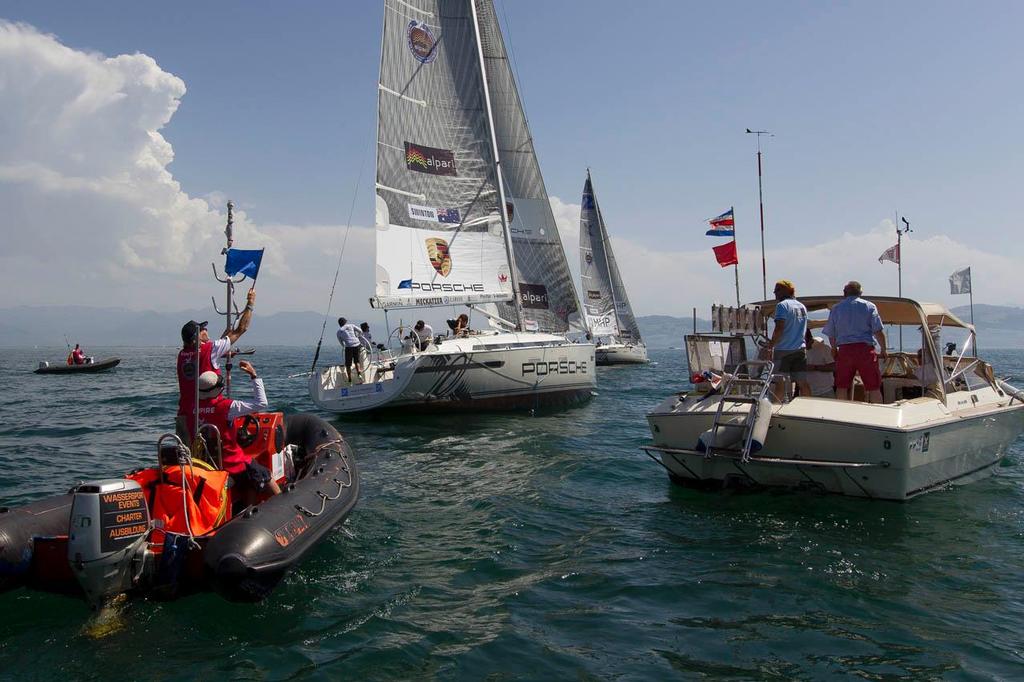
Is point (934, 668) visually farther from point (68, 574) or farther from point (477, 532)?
point (68, 574)

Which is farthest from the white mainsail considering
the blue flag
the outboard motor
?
the outboard motor

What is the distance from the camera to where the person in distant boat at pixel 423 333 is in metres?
17.4

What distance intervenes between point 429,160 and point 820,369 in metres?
11.9

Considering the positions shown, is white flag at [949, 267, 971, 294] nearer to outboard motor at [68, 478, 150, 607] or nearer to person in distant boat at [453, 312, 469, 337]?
person in distant boat at [453, 312, 469, 337]

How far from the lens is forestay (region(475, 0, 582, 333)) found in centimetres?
2195

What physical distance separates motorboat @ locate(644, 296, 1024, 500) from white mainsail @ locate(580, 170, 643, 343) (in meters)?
34.9

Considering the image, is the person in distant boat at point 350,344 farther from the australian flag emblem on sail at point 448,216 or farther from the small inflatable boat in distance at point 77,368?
the small inflatable boat in distance at point 77,368

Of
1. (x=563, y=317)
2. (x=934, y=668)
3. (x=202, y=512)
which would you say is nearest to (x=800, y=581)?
(x=934, y=668)

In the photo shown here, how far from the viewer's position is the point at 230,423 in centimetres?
701

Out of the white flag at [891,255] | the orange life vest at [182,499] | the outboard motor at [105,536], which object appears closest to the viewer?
the outboard motor at [105,536]

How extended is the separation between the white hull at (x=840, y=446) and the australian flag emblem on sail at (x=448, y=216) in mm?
10972

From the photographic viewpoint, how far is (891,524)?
7.59m

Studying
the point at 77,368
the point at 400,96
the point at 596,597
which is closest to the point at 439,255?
the point at 400,96

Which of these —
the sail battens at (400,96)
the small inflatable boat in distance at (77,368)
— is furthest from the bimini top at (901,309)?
the small inflatable boat in distance at (77,368)
